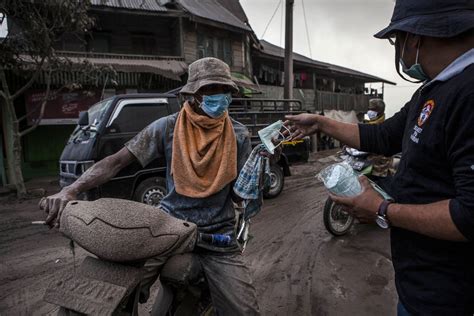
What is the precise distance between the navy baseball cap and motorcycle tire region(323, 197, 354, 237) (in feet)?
13.8

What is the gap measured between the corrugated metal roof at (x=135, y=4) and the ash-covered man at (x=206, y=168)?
13.2 meters

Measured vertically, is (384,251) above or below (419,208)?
below

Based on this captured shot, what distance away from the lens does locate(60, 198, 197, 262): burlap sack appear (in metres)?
1.42

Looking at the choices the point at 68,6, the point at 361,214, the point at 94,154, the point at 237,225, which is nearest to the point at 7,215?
the point at 94,154

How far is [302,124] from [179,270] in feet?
3.51

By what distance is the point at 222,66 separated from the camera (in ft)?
7.39

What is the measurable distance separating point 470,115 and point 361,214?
0.51 metres

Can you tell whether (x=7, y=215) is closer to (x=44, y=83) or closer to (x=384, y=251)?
(x=44, y=83)

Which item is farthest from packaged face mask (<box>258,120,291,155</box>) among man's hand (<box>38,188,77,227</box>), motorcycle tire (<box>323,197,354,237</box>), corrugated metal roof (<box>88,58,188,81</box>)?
corrugated metal roof (<box>88,58,188,81</box>)

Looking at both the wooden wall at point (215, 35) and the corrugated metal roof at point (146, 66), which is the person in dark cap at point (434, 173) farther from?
the wooden wall at point (215, 35)

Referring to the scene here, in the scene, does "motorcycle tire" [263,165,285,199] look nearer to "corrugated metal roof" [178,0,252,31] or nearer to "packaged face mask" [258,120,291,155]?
"packaged face mask" [258,120,291,155]

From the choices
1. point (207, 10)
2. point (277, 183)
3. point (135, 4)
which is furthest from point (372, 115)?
point (207, 10)

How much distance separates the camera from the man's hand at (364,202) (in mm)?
1339

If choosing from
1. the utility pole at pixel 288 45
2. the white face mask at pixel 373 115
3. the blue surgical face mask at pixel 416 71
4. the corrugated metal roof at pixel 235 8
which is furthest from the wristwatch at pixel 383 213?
the corrugated metal roof at pixel 235 8
